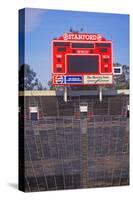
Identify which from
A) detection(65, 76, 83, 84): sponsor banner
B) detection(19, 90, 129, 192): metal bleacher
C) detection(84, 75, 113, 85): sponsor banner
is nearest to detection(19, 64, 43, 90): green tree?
detection(19, 90, 129, 192): metal bleacher

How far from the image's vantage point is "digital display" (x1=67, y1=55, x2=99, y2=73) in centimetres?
1120

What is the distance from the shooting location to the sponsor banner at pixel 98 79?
11.3 meters

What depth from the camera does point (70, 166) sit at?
11.3 metres

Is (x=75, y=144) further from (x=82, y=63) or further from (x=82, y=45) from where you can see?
(x=82, y=45)

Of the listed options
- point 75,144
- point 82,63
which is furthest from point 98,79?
point 75,144

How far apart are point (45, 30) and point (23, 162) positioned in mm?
1847

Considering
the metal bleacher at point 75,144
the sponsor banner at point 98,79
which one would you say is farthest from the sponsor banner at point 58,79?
the sponsor banner at point 98,79

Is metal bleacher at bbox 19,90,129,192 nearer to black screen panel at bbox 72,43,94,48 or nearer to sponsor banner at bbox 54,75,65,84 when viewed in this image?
sponsor banner at bbox 54,75,65,84

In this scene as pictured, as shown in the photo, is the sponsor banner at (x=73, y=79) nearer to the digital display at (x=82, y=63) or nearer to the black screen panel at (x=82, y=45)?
the digital display at (x=82, y=63)

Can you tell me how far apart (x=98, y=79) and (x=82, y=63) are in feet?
1.12

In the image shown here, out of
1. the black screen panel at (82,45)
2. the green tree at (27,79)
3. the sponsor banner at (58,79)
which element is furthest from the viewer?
the black screen panel at (82,45)

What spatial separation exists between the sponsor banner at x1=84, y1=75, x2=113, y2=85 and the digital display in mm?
85

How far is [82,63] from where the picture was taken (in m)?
11.2

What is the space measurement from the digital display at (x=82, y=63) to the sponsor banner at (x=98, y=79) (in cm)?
9
